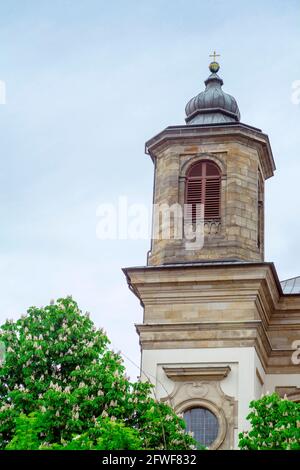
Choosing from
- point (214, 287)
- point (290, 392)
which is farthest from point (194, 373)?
point (290, 392)

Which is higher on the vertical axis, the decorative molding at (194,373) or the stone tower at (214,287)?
the stone tower at (214,287)

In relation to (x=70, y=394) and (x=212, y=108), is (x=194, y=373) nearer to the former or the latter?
(x=70, y=394)

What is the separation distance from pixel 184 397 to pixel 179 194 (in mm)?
5985

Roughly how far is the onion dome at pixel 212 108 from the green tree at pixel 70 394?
869 centimetres

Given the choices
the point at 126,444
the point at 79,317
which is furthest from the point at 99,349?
the point at 126,444

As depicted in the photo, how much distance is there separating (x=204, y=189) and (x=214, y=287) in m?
3.23

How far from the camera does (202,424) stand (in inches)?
1254

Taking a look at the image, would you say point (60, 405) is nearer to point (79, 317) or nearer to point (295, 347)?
point (79, 317)

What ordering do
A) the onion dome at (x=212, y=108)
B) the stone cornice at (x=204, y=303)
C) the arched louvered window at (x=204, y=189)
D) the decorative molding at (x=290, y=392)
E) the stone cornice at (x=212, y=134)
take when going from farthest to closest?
the onion dome at (x=212, y=108)
the stone cornice at (x=212, y=134)
the arched louvered window at (x=204, y=189)
the decorative molding at (x=290, y=392)
the stone cornice at (x=204, y=303)

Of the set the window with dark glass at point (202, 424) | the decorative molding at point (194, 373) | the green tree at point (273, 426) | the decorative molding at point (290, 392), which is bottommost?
the green tree at point (273, 426)

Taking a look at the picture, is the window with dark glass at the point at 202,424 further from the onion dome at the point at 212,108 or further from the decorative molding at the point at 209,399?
the onion dome at the point at 212,108

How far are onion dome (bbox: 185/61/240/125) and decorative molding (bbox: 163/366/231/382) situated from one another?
25.5 ft

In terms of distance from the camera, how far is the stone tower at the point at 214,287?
1259 inches

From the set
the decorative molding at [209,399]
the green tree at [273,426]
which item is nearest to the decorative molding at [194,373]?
the decorative molding at [209,399]
